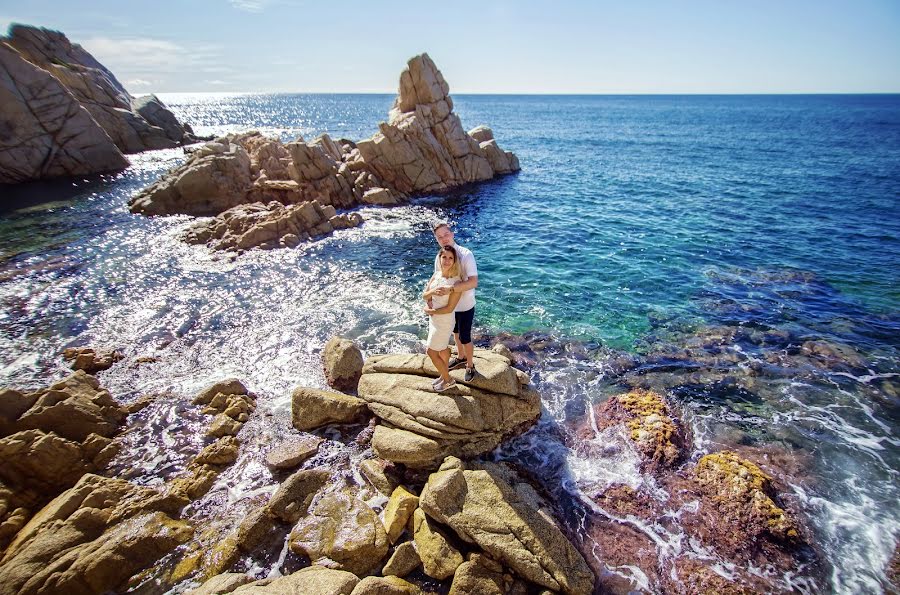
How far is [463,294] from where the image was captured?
27.7ft

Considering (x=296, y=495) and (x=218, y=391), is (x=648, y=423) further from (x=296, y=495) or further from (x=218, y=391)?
(x=218, y=391)

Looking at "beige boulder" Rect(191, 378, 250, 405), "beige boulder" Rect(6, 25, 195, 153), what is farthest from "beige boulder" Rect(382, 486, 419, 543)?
"beige boulder" Rect(6, 25, 195, 153)

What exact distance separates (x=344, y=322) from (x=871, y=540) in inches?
582

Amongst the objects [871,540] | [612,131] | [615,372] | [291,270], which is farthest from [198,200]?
[612,131]

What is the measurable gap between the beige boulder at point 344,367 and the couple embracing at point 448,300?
333cm

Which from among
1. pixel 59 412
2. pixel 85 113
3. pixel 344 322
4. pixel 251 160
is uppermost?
pixel 85 113

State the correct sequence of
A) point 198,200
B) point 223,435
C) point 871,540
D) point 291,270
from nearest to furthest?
point 871,540, point 223,435, point 291,270, point 198,200

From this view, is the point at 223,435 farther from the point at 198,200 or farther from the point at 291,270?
the point at 198,200

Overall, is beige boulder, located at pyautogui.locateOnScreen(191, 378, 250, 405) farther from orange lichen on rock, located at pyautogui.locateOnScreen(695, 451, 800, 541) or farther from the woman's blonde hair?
orange lichen on rock, located at pyautogui.locateOnScreen(695, 451, 800, 541)

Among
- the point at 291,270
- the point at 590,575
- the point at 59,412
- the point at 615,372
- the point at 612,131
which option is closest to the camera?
the point at 590,575

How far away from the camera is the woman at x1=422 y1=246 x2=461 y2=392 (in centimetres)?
791

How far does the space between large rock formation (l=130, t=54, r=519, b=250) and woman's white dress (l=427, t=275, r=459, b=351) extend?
16732 mm

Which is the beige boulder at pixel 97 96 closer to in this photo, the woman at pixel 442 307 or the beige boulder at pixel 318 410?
the beige boulder at pixel 318 410

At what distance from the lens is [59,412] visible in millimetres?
9141
